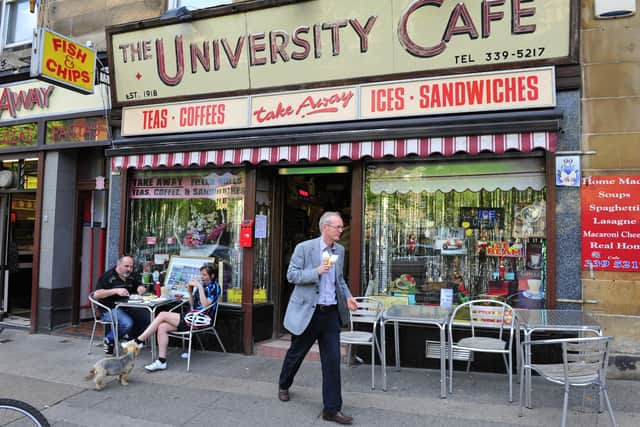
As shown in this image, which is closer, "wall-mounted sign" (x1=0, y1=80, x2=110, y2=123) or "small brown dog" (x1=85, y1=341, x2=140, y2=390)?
"small brown dog" (x1=85, y1=341, x2=140, y2=390)

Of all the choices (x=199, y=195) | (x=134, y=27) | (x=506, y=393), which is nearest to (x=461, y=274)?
(x=506, y=393)

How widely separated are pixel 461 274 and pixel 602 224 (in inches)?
64.0

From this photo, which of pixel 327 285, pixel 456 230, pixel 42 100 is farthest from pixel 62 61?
pixel 456 230

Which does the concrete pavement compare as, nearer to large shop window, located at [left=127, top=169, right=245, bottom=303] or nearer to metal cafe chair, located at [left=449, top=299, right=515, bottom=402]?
metal cafe chair, located at [left=449, top=299, right=515, bottom=402]

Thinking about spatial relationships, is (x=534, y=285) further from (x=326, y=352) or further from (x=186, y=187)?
(x=186, y=187)

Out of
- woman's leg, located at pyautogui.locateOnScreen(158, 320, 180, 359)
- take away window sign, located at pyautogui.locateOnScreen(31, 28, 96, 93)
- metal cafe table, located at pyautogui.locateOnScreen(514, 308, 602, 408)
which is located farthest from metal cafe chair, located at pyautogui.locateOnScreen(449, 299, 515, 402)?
take away window sign, located at pyautogui.locateOnScreen(31, 28, 96, 93)

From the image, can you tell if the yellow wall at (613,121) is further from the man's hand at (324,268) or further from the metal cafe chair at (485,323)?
the man's hand at (324,268)

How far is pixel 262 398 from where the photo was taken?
15.6 ft

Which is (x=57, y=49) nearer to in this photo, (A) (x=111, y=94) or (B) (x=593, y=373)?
(A) (x=111, y=94)

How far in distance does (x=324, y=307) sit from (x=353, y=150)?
224cm

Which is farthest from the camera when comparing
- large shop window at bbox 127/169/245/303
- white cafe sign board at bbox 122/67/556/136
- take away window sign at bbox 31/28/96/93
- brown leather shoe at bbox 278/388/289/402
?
large shop window at bbox 127/169/245/303

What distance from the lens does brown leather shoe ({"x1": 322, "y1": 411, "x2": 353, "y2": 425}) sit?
410 centimetres

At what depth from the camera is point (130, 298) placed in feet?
20.5

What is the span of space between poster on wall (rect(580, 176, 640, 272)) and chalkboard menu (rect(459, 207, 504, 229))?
0.90 meters
